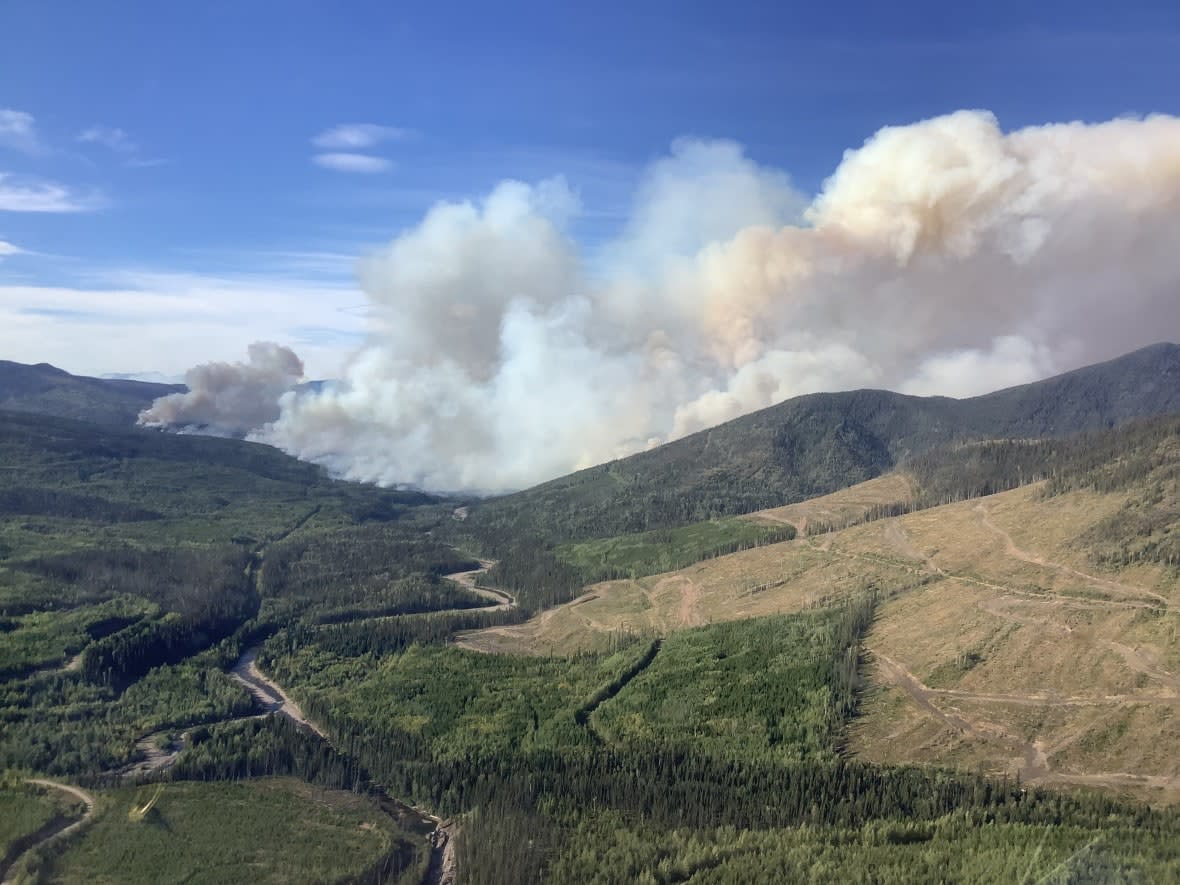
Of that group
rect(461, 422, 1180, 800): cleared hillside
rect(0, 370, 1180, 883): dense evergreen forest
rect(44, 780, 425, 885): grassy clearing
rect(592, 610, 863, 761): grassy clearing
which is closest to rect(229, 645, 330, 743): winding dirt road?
rect(0, 370, 1180, 883): dense evergreen forest

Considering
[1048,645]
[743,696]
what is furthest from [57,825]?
[1048,645]

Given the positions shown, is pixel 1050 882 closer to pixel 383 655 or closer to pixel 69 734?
pixel 69 734

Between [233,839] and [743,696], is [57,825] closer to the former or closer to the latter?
[233,839]

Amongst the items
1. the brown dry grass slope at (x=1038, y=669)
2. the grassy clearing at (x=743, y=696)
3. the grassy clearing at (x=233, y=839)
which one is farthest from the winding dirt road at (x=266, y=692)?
the brown dry grass slope at (x=1038, y=669)

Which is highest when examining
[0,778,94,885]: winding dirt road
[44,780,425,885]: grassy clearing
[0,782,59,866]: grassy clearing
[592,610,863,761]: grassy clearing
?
[592,610,863,761]: grassy clearing

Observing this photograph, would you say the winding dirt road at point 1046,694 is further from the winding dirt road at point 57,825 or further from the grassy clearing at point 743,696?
the winding dirt road at point 57,825

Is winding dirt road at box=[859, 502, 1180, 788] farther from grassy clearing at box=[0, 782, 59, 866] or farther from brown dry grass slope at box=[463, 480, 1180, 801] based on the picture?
grassy clearing at box=[0, 782, 59, 866]
